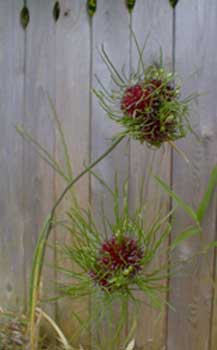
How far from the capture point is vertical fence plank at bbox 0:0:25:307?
170 centimetres

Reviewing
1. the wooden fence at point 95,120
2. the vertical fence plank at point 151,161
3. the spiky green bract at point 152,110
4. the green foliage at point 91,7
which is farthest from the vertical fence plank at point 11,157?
the spiky green bract at point 152,110

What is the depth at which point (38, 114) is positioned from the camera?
1.68 meters

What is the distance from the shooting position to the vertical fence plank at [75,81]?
1562 mm

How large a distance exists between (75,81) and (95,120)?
0.51 ft

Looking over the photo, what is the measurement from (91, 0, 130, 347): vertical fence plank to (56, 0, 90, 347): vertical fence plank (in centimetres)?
3

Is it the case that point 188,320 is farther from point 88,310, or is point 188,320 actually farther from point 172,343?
point 88,310

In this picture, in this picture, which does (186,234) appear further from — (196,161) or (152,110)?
(152,110)

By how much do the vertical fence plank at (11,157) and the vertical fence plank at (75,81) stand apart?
0.18 metres

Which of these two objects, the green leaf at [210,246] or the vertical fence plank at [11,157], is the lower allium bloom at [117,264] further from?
the vertical fence plank at [11,157]

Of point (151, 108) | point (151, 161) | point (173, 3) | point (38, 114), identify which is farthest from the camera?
point (38, 114)

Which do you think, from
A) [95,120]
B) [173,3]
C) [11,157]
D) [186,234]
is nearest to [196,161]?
[186,234]

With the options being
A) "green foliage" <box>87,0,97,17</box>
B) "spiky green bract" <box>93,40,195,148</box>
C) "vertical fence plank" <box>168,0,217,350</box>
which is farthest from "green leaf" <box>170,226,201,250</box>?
"green foliage" <box>87,0,97,17</box>

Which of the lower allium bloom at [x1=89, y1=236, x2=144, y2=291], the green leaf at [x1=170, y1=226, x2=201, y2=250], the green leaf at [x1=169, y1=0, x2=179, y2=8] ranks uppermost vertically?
the green leaf at [x1=169, y1=0, x2=179, y2=8]

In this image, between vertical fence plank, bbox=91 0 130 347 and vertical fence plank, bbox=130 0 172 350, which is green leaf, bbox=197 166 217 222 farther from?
vertical fence plank, bbox=91 0 130 347
